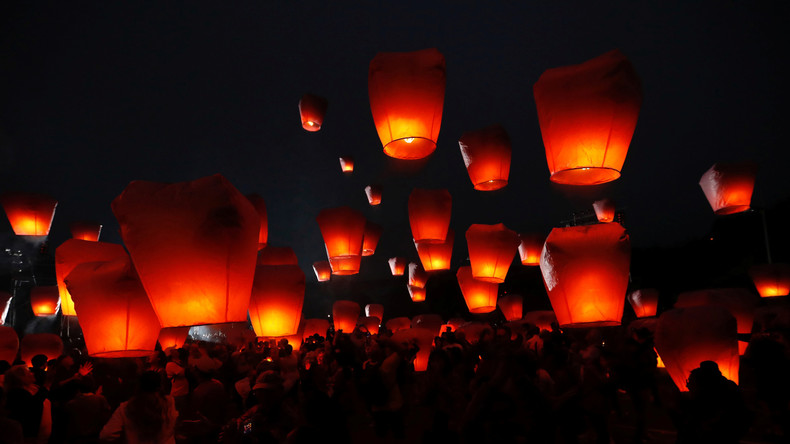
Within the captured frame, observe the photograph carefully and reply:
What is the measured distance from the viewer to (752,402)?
6.09 metres

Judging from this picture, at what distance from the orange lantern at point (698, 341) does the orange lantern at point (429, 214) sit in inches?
115

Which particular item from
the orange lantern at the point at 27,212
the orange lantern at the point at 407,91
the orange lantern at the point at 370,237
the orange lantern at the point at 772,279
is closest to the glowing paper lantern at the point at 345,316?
the orange lantern at the point at 370,237

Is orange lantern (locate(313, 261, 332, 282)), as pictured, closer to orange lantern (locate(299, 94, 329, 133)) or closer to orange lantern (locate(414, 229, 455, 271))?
Answer: orange lantern (locate(414, 229, 455, 271))

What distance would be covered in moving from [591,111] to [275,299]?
9.83 feet

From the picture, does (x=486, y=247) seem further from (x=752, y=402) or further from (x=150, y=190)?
(x=150, y=190)

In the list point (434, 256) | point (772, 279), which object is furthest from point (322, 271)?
point (772, 279)

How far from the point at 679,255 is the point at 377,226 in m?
16.0

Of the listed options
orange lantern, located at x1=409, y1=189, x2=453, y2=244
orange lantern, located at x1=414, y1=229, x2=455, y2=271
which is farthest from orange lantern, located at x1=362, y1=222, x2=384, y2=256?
orange lantern, located at x1=409, y1=189, x2=453, y2=244

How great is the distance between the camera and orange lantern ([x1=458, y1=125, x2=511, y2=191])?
5047 mm

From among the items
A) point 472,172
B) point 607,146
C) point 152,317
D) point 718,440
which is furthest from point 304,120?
point 718,440

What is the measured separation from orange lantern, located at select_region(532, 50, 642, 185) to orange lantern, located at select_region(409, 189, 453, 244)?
3.23m

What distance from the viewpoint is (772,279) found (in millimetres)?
10375

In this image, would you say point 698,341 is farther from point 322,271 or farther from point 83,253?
point 322,271

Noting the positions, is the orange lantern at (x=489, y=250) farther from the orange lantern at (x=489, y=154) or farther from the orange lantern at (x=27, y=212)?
the orange lantern at (x=27, y=212)
